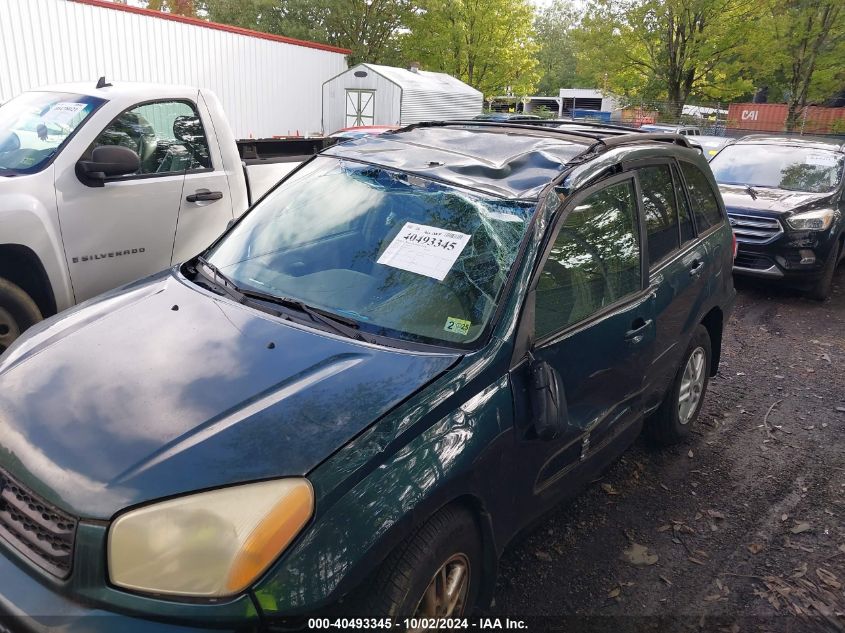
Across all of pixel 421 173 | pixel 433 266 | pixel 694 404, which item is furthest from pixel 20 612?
pixel 694 404

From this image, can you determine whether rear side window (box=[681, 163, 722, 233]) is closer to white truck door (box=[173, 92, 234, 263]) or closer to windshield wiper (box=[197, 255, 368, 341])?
windshield wiper (box=[197, 255, 368, 341])

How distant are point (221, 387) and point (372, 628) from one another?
0.86 meters

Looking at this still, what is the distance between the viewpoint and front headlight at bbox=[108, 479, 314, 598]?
67.6 inches

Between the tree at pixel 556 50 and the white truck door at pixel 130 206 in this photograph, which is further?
the tree at pixel 556 50

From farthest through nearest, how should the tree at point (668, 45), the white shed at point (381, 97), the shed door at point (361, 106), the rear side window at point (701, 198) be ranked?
the tree at point (668, 45)
the shed door at point (361, 106)
the white shed at point (381, 97)
the rear side window at point (701, 198)

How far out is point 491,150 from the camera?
3.19m

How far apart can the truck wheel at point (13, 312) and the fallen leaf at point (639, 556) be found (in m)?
3.70

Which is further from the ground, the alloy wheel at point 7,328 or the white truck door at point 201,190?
the white truck door at point 201,190

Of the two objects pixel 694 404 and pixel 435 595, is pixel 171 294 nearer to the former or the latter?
pixel 435 595

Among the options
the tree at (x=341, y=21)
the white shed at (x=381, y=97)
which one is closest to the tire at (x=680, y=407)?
the white shed at (x=381, y=97)

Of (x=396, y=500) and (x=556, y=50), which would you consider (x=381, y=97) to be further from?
(x=556, y=50)

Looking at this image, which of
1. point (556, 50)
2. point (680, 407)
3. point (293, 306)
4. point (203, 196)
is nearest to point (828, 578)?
point (680, 407)

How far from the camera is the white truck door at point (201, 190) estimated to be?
16.6ft

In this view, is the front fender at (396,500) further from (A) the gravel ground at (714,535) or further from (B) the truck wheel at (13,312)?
(B) the truck wheel at (13,312)
